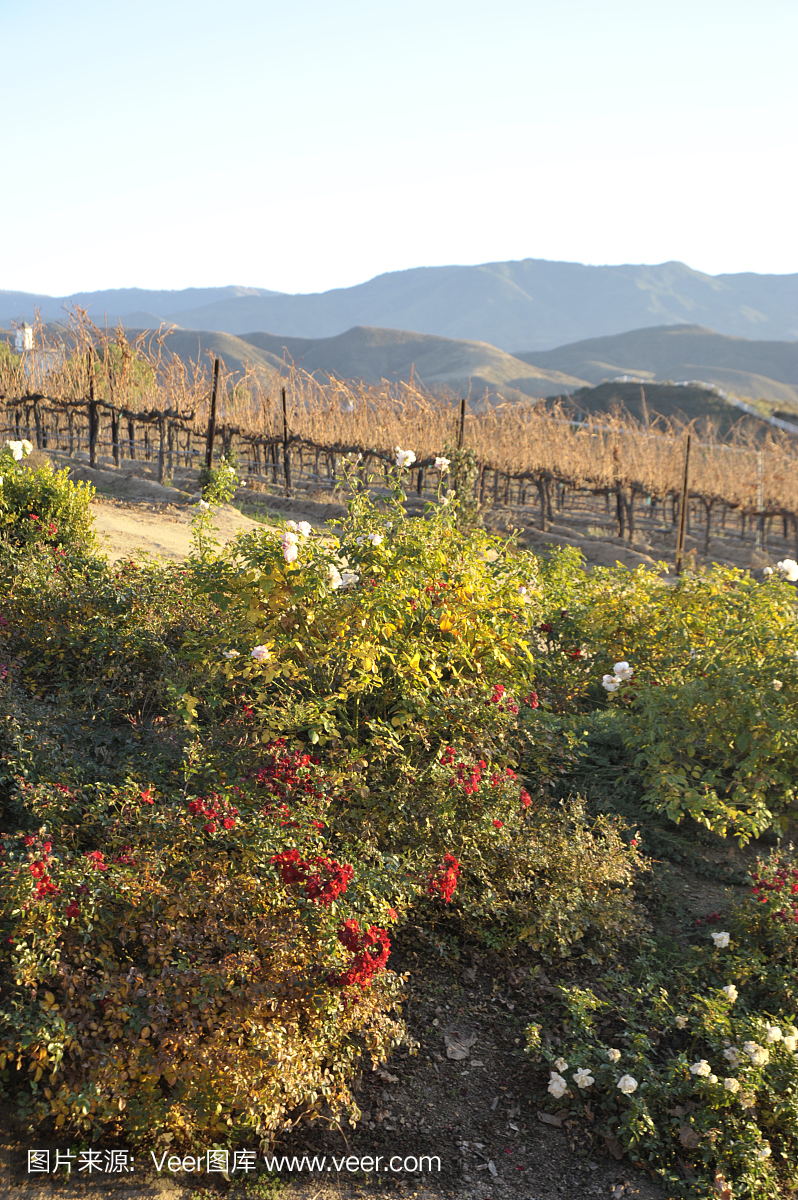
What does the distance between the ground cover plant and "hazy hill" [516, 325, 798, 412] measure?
348ft

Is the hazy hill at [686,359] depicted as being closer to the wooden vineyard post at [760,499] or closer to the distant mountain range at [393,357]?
the distant mountain range at [393,357]

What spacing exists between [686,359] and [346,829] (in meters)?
131

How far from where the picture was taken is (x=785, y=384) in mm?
Answer: 106250

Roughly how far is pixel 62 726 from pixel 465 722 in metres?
1.72

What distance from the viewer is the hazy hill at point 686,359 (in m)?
103

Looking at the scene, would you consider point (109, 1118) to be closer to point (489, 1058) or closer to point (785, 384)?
point (489, 1058)

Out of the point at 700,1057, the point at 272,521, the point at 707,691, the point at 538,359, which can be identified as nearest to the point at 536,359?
the point at 538,359

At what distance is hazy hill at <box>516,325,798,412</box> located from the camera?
339 ft

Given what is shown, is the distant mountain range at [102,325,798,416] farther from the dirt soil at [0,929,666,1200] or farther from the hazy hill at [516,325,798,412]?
the dirt soil at [0,929,666,1200]

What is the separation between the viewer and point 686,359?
121 metres

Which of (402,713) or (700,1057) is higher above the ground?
(402,713)

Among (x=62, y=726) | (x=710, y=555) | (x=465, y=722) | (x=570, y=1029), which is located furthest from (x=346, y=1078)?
(x=710, y=555)

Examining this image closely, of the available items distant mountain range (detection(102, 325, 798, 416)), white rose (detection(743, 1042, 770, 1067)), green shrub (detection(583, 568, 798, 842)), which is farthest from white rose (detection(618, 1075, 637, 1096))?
distant mountain range (detection(102, 325, 798, 416))

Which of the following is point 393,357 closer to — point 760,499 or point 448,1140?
point 760,499
